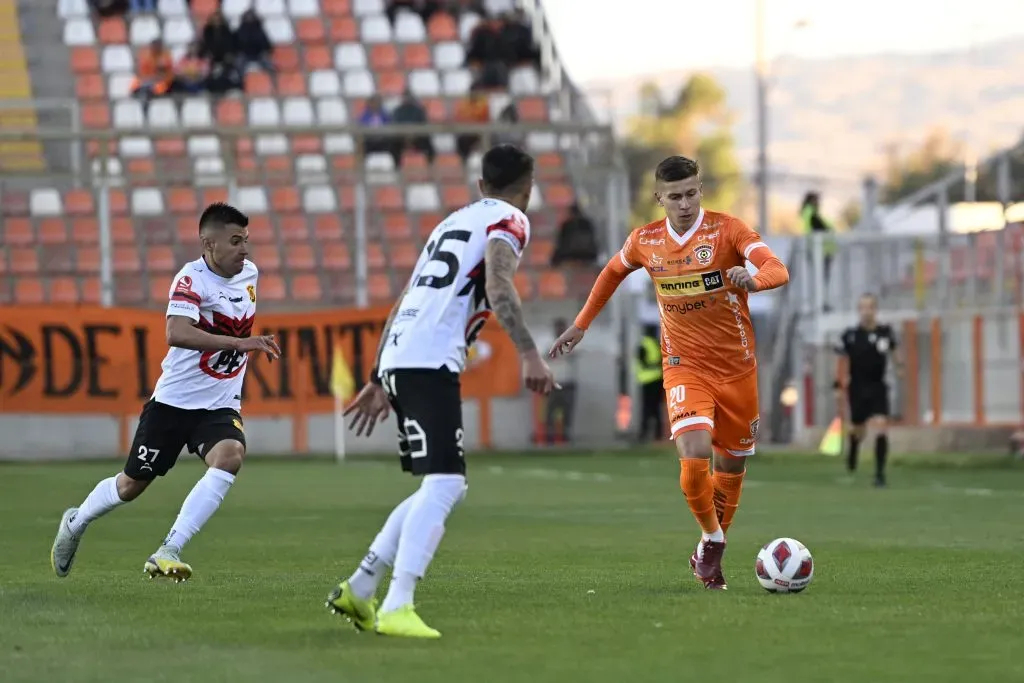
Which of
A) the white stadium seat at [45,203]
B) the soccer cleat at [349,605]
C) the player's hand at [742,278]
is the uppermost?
the white stadium seat at [45,203]

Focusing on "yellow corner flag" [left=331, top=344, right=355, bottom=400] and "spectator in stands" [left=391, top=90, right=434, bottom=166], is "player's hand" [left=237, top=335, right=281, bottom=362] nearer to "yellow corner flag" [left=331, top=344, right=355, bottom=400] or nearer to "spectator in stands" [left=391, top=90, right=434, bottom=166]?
"yellow corner flag" [left=331, top=344, right=355, bottom=400]

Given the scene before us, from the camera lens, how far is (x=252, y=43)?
1340 inches

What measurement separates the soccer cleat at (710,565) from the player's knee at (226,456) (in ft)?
7.69

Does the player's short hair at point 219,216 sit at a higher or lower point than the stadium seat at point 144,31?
lower

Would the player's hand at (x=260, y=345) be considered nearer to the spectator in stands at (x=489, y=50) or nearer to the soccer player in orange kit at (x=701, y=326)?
the soccer player in orange kit at (x=701, y=326)

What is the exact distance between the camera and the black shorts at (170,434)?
10031mm

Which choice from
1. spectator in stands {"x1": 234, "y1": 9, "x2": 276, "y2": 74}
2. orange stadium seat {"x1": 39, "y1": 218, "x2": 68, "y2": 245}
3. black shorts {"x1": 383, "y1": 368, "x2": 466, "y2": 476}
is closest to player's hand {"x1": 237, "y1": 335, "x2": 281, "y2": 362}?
black shorts {"x1": 383, "y1": 368, "x2": 466, "y2": 476}

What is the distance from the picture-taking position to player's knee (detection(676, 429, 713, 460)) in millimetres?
9773

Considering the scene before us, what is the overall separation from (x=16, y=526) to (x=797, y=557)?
7.25 metres

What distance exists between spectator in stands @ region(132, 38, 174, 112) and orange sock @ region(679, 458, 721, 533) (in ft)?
81.7

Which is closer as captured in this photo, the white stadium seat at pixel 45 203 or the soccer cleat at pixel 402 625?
the soccer cleat at pixel 402 625

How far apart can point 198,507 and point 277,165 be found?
23.2 metres

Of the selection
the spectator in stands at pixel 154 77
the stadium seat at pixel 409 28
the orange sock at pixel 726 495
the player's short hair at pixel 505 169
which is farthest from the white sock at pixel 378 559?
the stadium seat at pixel 409 28

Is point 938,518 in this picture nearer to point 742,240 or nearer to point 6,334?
point 742,240
